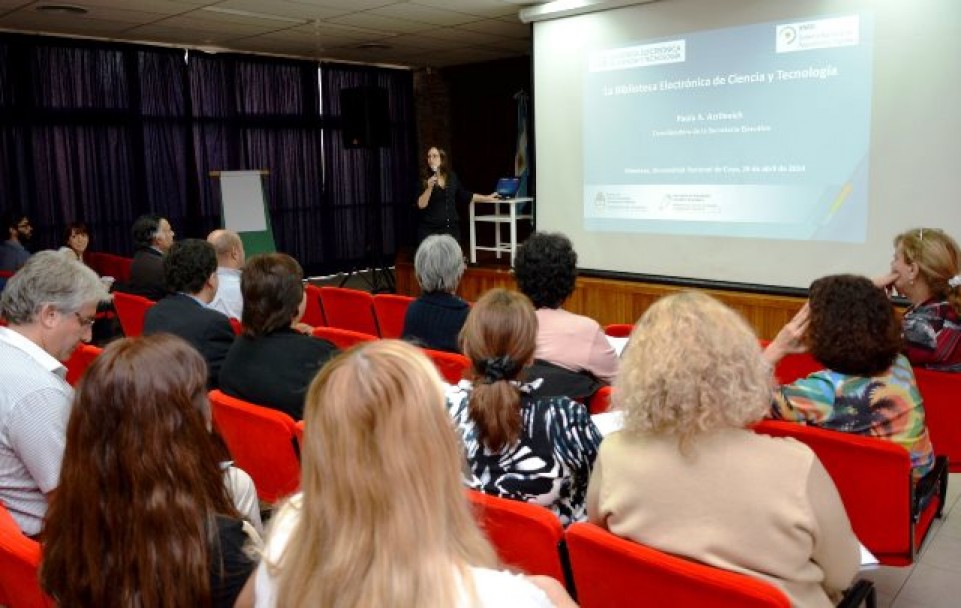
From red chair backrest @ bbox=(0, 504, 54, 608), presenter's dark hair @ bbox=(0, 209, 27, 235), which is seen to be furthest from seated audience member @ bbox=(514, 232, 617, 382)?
presenter's dark hair @ bbox=(0, 209, 27, 235)

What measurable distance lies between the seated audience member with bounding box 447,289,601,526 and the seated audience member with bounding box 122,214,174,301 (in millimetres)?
4202

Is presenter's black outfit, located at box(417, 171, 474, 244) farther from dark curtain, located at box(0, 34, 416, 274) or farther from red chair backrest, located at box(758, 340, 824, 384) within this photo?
red chair backrest, located at box(758, 340, 824, 384)

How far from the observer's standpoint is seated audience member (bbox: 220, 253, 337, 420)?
9.22 feet

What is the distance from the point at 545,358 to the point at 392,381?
189cm

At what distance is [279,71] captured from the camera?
34.0 ft

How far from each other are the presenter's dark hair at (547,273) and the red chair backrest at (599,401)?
2.08ft

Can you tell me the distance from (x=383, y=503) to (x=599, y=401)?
6.33 ft

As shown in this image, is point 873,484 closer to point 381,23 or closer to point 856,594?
point 856,594

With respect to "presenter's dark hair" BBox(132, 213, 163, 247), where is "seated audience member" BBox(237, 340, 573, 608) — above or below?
below

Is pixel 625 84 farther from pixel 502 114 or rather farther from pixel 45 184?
pixel 45 184

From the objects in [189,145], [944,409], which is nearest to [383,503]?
[944,409]

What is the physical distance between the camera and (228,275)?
4.80 m

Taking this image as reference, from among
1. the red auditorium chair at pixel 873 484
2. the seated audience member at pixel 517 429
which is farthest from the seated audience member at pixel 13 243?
the red auditorium chair at pixel 873 484

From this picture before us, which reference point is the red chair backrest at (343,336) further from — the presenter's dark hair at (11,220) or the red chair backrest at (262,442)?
the presenter's dark hair at (11,220)
